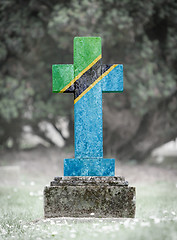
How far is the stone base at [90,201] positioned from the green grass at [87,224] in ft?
0.48

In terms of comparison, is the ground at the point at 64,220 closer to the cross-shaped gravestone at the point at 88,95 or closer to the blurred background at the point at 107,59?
the cross-shaped gravestone at the point at 88,95

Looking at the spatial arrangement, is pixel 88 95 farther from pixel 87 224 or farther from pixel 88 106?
pixel 87 224

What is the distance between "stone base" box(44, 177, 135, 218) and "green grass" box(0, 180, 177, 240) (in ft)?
0.48

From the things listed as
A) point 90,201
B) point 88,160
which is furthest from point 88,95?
point 90,201

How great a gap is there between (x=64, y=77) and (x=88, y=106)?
0.51 m

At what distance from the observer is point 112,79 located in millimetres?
4414

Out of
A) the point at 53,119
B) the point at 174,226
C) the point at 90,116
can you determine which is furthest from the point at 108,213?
the point at 53,119

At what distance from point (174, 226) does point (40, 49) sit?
742cm

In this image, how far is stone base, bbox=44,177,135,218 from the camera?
3.92 m

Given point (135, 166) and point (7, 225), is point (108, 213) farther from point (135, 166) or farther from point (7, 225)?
point (135, 166)

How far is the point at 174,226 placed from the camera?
3188mm

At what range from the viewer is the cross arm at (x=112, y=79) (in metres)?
4.39

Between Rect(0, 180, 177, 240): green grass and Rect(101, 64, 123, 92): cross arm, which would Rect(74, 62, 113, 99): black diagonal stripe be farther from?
Rect(0, 180, 177, 240): green grass

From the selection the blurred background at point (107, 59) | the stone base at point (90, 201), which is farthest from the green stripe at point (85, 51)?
the blurred background at point (107, 59)
